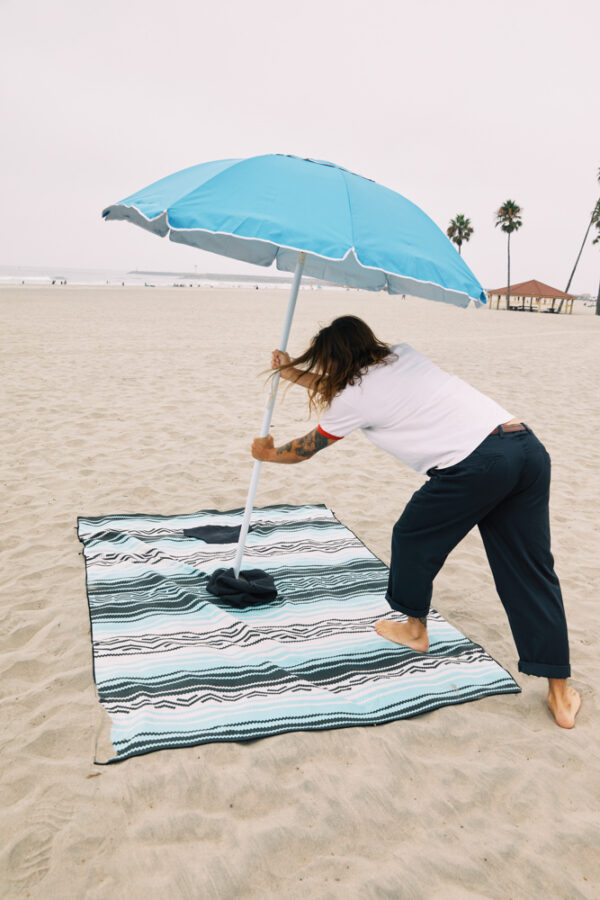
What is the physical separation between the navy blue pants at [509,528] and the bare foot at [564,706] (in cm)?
14

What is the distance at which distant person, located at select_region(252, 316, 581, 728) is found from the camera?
236 cm

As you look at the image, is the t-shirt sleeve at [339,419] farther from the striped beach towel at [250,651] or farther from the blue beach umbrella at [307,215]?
the striped beach towel at [250,651]

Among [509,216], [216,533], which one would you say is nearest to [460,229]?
[509,216]

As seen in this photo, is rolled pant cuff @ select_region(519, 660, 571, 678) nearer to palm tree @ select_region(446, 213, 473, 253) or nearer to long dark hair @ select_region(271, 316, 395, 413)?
long dark hair @ select_region(271, 316, 395, 413)

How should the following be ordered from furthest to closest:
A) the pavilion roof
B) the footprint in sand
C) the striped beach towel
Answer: the pavilion roof < the striped beach towel < the footprint in sand

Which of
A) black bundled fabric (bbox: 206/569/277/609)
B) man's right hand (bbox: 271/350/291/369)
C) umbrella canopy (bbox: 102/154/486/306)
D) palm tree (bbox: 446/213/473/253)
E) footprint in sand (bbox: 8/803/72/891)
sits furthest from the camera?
palm tree (bbox: 446/213/473/253)

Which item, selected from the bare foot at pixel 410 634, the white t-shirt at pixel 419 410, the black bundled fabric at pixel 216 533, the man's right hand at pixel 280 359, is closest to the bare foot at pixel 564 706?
the bare foot at pixel 410 634

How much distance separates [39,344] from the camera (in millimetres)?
12305

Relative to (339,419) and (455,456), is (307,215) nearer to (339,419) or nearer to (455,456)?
(339,419)

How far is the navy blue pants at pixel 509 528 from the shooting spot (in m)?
2.34

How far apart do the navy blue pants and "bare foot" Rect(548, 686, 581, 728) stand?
144 mm

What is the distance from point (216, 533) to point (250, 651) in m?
1.33

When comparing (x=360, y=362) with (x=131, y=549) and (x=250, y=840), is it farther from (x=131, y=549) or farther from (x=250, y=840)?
(x=131, y=549)

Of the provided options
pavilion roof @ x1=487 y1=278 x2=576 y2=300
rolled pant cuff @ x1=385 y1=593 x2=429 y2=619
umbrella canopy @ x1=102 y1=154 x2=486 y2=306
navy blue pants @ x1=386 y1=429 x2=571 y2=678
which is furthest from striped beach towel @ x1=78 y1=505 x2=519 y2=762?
pavilion roof @ x1=487 y1=278 x2=576 y2=300
